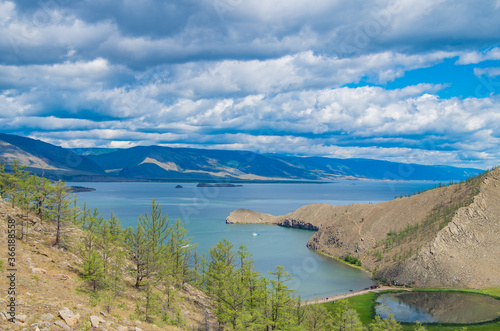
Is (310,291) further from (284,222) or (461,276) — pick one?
(284,222)

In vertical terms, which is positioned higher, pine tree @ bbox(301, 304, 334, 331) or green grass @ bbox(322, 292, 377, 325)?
pine tree @ bbox(301, 304, 334, 331)

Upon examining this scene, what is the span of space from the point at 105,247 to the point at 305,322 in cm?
2817

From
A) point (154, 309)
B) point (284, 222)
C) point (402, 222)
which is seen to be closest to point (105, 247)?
point (154, 309)

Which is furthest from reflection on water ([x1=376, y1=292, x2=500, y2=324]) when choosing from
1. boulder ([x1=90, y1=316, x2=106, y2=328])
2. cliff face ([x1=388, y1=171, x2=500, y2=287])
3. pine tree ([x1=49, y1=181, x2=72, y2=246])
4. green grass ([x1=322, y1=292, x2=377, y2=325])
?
pine tree ([x1=49, y1=181, x2=72, y2=246])

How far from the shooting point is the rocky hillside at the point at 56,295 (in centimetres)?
2558

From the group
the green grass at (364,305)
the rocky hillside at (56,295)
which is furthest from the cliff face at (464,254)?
the rocky hillside at (56,295)

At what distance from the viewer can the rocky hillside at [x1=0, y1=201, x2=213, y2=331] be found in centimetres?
2558

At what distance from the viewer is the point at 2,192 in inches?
2031

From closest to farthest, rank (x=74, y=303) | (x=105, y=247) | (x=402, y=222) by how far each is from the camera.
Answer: (x=74, y=303)
(x=105, y=247)
(x=402, y=222)

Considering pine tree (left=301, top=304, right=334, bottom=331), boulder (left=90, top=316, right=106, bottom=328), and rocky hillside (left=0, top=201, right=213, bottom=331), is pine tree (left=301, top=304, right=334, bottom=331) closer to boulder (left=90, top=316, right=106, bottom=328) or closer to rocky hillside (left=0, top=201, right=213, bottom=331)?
rocky hillside (left=0, top=201, right=213, bottom=331)

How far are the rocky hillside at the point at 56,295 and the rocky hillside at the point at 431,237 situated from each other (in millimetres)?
64272

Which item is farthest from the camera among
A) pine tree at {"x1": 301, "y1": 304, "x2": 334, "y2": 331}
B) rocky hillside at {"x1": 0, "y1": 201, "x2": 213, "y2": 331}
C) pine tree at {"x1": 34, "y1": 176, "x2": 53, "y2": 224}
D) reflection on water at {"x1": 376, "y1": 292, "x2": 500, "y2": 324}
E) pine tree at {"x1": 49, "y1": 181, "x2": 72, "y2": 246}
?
reflection on water at {"x1": 376, "y1": 292, "x2": 500, "y2": 324}

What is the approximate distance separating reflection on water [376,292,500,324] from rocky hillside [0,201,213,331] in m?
42.0

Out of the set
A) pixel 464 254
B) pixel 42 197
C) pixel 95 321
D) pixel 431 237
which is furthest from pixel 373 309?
pixel 42 197
